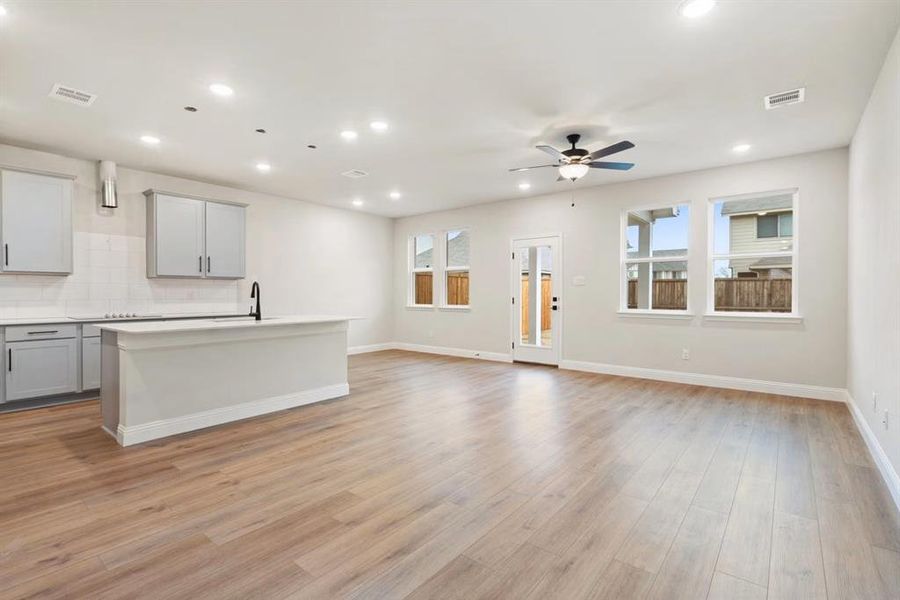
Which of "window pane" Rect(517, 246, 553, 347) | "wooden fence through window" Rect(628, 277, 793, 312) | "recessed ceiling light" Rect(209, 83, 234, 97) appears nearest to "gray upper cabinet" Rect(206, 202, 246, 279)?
"recessed ceiling light" Rect(209, 83, 234, 97)

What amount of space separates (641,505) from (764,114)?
359cm

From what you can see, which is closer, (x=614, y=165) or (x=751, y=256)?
(x=614, y=165)

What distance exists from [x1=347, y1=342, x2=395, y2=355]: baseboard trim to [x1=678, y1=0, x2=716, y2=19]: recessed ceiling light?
6925 millimetres

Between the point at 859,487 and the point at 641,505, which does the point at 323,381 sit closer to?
the point at 641,505

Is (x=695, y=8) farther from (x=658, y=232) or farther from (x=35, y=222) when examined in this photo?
(x=35, y=222)

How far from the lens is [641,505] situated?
242 centimetres

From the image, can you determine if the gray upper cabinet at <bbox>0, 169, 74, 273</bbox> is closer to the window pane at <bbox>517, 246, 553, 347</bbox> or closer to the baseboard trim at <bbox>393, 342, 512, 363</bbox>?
the baseboard trim at <bbox>393, 342, 512, 363</bbox>

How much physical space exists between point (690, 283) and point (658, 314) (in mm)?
573

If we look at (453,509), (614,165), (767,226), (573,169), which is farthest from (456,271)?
(453,509)

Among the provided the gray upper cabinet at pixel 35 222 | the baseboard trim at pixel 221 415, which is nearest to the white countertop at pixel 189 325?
the baseboard trim at pixel 221 415

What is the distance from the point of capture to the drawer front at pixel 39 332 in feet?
14.0

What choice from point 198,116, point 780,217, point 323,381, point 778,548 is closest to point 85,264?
point 198,116

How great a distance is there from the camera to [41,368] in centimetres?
442

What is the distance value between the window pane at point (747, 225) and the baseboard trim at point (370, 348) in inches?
236
